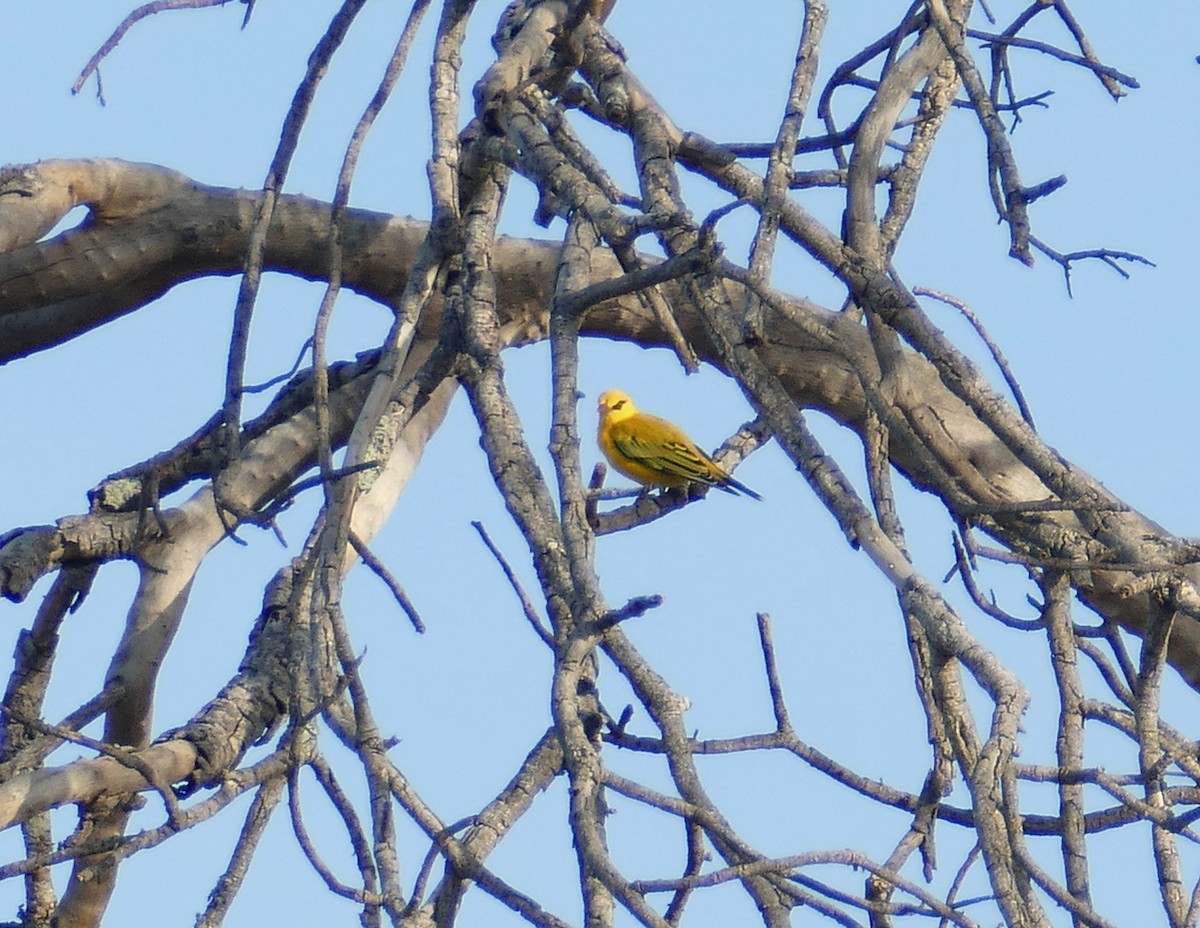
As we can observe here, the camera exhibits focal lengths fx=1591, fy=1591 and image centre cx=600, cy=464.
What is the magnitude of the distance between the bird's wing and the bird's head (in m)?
0.33

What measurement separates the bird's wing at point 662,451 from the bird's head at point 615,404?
0.33 meters

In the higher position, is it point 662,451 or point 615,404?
point 615,404

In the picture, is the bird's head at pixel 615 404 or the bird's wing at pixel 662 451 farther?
the bird's head at pixel 615 404

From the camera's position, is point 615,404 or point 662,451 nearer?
point 662,451

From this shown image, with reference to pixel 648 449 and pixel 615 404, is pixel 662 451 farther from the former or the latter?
pixel 615 404

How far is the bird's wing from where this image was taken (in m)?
5.37

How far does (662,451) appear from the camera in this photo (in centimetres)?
577

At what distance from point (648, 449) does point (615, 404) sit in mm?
1042

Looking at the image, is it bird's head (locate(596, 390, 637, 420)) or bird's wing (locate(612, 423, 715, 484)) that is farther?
bird's head (locate(596, 390, 637, 420))

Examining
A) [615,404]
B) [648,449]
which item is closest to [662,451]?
[648,449]

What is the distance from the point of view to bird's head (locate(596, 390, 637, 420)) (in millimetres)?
6805

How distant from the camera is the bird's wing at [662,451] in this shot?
211 inches

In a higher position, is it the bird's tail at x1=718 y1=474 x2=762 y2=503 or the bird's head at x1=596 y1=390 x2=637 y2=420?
the bird's head at x1=596 y1=390 x2=637 y2=420

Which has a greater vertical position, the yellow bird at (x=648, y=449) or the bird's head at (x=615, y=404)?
the bird's head at (x=615, y=404)
